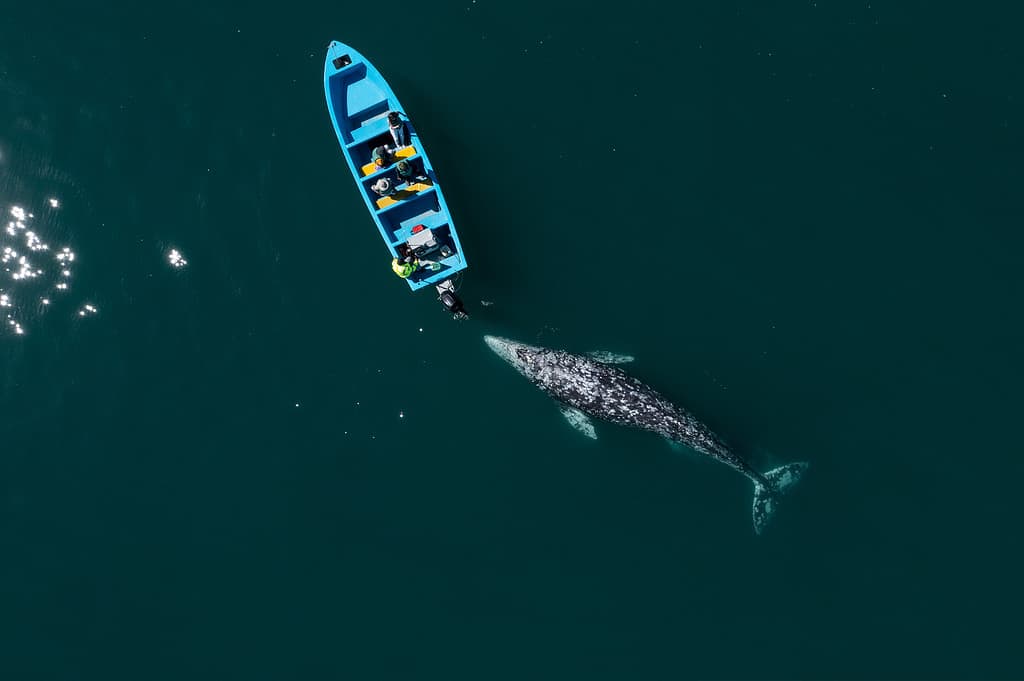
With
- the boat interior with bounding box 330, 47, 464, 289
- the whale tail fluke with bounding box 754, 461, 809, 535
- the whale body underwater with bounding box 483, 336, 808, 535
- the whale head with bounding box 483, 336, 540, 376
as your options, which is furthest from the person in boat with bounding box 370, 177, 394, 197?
the whale tail fluke with bounding box 754, 461, 809, 535

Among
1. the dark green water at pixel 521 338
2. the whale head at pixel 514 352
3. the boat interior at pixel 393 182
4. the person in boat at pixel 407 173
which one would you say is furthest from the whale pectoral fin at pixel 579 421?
the person in boat at pixel 407 173

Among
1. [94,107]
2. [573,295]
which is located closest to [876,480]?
[573,295]

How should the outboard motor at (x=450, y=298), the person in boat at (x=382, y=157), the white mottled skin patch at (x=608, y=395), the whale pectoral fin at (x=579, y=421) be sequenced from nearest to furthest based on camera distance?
the person in boat at (x=382, y=157)
the outboard motor at (x=450, y=298)
the white mottled skin patch at (x=608, y=395)
the whale pectoral fin at (x=579, y=421)

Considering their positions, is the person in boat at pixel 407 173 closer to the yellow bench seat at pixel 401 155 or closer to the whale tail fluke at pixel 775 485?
the yellow bench seat at pixel 401 155

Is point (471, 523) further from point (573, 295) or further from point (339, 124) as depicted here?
point (339, 124)

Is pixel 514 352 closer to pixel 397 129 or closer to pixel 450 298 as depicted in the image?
pixel 450 298

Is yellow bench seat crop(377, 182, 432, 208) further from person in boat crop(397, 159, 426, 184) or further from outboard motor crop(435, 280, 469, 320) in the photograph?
outboard motor crop(435, 280, 469, 320)

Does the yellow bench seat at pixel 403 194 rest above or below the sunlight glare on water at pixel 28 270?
below
